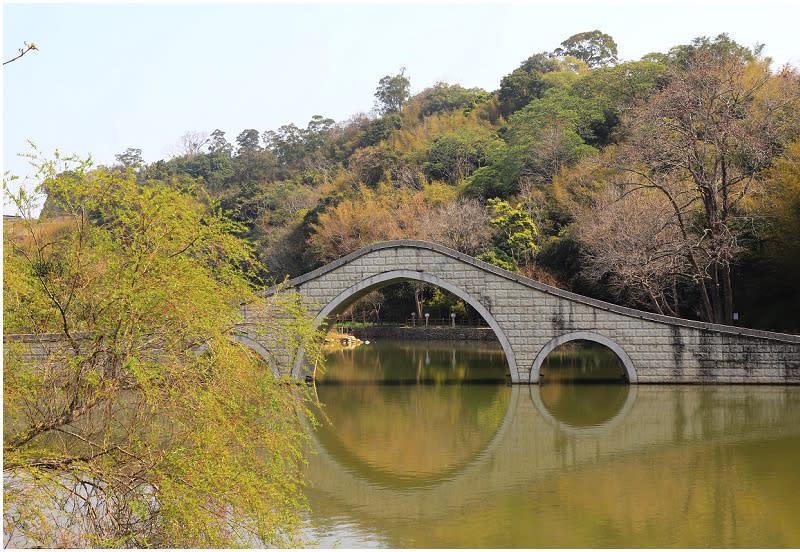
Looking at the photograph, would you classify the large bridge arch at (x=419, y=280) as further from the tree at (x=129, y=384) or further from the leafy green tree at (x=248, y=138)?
the leafy green tree at (x=248, y=138)

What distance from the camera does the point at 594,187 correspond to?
33.6m

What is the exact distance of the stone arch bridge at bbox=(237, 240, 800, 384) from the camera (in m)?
20.1

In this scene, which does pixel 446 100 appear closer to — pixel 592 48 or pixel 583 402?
pixel 592 48

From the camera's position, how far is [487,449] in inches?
616

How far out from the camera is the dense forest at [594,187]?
2220cm

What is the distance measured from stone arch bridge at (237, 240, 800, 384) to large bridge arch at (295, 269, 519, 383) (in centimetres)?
2

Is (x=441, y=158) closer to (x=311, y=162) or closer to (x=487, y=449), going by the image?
(x=311, y=162)

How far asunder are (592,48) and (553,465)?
183 feet

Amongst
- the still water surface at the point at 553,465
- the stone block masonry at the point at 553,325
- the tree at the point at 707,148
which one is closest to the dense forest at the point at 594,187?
the tree at the point at 707,148

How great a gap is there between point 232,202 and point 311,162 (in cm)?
1320

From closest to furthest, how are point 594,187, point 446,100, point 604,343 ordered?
point 604,343 → point 594,187 → point 446,100

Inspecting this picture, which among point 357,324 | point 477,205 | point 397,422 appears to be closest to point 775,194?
point 397,422

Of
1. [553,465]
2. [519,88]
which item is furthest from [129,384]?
[519,88]

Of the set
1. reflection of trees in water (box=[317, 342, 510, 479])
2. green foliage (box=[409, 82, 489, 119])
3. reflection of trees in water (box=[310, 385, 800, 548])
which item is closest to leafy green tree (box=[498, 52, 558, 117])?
green foliage (box=[409, 82, 489, 119])
